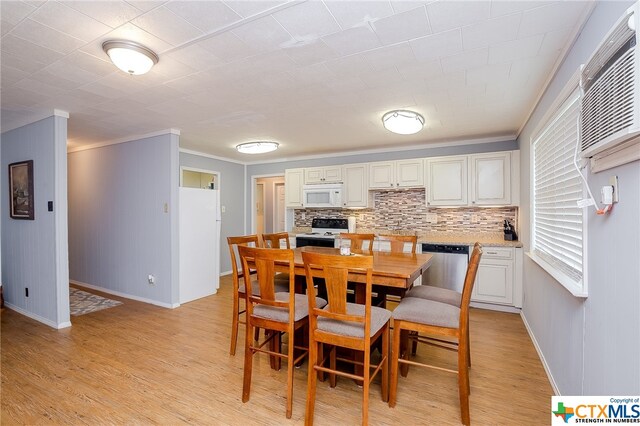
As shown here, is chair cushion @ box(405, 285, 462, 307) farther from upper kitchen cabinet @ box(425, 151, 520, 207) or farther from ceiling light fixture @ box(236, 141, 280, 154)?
ceiling light fixture @ box(236, 141, 280, 154)

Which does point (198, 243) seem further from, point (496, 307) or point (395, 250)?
point (496, 307)

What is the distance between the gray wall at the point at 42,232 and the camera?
3318 mm

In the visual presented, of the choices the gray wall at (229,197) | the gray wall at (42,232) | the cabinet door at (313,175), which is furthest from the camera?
the gray wall at (229,197)

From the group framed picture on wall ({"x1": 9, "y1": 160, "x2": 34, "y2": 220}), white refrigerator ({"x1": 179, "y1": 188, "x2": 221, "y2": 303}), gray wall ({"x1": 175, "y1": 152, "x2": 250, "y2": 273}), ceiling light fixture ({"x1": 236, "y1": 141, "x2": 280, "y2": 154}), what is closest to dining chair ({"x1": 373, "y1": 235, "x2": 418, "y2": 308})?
ceiling light fixture ({"x1": 236, "y1": 141, "x2": 280, "y2": 154})

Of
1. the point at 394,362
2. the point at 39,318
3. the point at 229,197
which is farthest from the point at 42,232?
the point at 394,362

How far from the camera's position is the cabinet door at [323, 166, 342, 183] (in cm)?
512

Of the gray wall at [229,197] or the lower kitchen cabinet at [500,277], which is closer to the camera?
the lower kitchen cabinet at [500,277]

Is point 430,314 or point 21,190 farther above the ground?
point 21,190

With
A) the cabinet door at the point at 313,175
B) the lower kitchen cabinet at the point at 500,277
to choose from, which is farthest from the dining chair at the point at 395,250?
the cabinet door at the point at 313,175

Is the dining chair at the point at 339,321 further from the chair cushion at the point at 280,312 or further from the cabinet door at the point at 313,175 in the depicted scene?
the cabinet door at the point at 313,175

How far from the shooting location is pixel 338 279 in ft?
5.65

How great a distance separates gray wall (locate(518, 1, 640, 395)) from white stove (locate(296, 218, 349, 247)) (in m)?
3.12

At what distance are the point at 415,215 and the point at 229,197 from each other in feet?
11.8

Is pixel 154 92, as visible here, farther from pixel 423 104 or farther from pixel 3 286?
pixel 3 286
